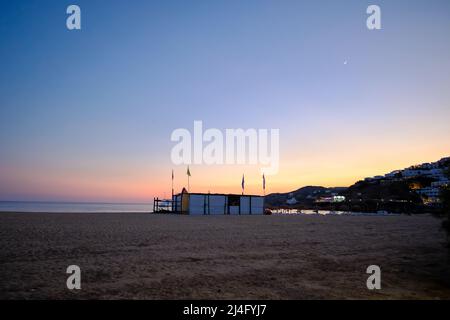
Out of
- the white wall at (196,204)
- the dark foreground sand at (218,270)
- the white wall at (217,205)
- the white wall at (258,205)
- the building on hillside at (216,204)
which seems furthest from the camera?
the white wall at (258,205)

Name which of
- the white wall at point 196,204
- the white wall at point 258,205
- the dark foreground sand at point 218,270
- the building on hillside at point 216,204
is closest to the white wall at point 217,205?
the building on hillside at point 216,204

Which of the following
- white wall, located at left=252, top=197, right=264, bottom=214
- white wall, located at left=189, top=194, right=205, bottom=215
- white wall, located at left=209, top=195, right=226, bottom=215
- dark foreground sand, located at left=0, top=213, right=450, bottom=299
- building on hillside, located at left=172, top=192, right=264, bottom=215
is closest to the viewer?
dark foreground sand, located at left=0, top=213, right=450, bottom=299

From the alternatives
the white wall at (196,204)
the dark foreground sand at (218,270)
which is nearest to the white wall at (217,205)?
the white wall at (196,204)

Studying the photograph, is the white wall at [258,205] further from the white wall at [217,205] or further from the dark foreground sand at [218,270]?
the dark foreground sand at [218,270]

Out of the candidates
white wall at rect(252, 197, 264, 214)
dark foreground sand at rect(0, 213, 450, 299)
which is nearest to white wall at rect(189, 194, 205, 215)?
white wall at rect(252, 197, 264, 214)

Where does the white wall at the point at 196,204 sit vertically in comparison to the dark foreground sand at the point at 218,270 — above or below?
below

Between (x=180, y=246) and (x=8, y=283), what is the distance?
664 cm

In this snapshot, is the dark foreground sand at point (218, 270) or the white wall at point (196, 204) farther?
the white wall at point (196, 204)

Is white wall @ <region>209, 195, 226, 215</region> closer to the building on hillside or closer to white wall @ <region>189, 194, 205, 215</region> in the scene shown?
the building on hillside

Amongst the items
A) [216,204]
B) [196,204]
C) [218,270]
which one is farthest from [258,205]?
[218,270]

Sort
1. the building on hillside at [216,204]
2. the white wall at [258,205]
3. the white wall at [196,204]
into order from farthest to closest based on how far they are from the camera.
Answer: the white wall at [258,205] → the building on hillside at [216,204] → the white wall at [196,204]

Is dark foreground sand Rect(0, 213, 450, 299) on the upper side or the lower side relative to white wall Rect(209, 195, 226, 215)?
upper
